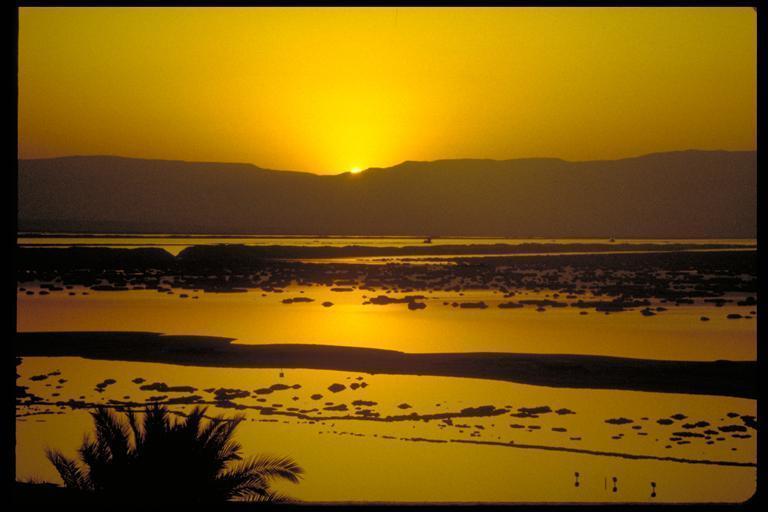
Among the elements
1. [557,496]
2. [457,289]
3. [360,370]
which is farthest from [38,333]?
[457,289]

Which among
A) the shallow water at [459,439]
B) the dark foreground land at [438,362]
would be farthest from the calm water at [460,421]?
the dark foreground land at [438,362]

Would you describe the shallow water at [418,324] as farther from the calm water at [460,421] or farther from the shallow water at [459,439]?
the shallow water at [459,439]

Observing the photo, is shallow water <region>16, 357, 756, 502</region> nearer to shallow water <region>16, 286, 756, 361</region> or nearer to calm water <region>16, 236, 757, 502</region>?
calm water <region>16, 236, 757, 502</region>

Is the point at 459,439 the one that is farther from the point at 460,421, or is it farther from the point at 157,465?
the point at 157,465

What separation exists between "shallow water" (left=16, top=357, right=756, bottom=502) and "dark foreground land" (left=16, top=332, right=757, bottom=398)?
1.81 feet

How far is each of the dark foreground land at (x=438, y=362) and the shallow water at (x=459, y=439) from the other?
21.8 inches

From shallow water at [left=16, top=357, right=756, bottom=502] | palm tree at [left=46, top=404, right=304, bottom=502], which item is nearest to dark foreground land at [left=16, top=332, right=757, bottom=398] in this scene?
shallow water at [left=16, top=357, right=756, bottom=502]

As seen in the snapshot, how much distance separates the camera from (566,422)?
1015 centimetres

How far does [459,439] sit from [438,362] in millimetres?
4122

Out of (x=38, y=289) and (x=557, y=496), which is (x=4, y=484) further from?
→ (x=38, y=289)

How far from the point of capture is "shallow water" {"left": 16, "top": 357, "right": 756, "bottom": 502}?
839cm

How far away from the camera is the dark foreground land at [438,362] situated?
40.6ft

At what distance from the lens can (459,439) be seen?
952cm

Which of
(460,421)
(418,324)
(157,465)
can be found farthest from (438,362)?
(157,465)
